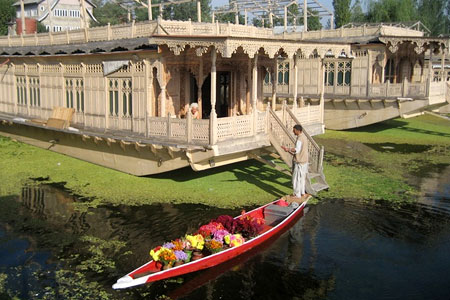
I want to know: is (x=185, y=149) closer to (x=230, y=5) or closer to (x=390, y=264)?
(x=390, y=264)

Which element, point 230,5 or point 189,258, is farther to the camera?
point 230,5

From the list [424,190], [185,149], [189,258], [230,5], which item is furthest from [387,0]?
[189,258]

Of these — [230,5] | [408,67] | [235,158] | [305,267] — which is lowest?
[305,267]

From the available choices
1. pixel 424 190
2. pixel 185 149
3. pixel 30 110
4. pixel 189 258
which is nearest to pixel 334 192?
pixel 424 190

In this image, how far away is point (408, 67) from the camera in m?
29.7

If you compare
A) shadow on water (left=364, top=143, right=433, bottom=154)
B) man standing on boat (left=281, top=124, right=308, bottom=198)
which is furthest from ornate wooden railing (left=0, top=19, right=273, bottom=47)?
shadow on water (left=364, top=143, right=433, bottom=154)

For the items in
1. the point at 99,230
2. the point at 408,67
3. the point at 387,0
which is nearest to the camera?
the point at 99,230

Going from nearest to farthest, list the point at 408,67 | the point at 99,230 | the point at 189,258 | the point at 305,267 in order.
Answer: the point at 189,258 < the point at 305,267 < the point at 99,230 < the point at 408,67

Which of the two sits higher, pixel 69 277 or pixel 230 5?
pixel 230 5

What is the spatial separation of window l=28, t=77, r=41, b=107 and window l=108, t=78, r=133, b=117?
537 centimetres

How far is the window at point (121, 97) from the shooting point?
16672 millimetres

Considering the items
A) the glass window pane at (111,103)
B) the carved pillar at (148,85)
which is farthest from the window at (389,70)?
the glass window pane at (111,103)

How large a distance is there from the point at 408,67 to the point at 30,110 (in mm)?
21667

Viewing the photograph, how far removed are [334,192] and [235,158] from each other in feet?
11.0
